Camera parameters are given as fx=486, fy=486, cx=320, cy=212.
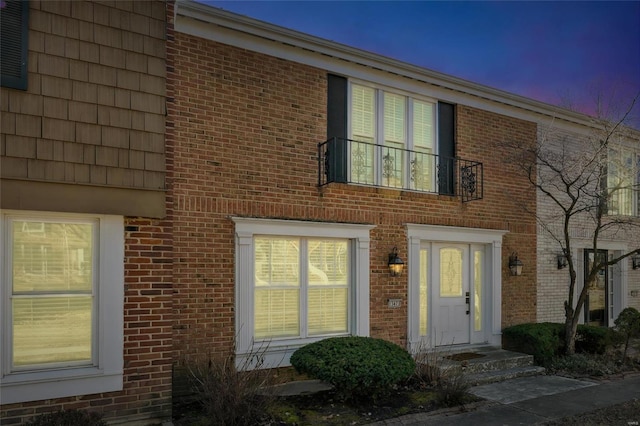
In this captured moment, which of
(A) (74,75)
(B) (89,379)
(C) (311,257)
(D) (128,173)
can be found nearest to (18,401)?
(B) (89,379)

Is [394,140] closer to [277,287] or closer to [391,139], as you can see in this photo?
[391,139]

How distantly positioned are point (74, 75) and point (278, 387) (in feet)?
15.5

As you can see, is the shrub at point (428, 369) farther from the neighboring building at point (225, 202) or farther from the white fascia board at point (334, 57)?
the white fascia board at point (334, 57)

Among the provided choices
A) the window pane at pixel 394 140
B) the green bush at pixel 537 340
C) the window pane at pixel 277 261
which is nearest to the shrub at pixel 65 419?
the window pane at pixel 277 261

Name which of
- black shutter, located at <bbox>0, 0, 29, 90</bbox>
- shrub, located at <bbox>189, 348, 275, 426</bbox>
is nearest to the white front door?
shrub, located at <bbox>189, 348, 275, 426</bbox>

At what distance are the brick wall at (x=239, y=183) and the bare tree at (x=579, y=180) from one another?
2733 mm

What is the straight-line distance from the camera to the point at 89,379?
4.92 metres

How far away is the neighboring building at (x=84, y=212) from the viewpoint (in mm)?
4668

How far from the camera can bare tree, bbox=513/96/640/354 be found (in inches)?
357

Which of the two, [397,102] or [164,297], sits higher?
[397,102]

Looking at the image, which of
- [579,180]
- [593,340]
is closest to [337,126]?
[579,180]

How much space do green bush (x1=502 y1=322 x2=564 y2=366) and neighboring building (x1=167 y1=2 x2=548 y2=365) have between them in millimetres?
272

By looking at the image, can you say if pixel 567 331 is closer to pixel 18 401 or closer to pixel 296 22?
pixel 18 401

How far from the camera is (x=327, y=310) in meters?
7.81
